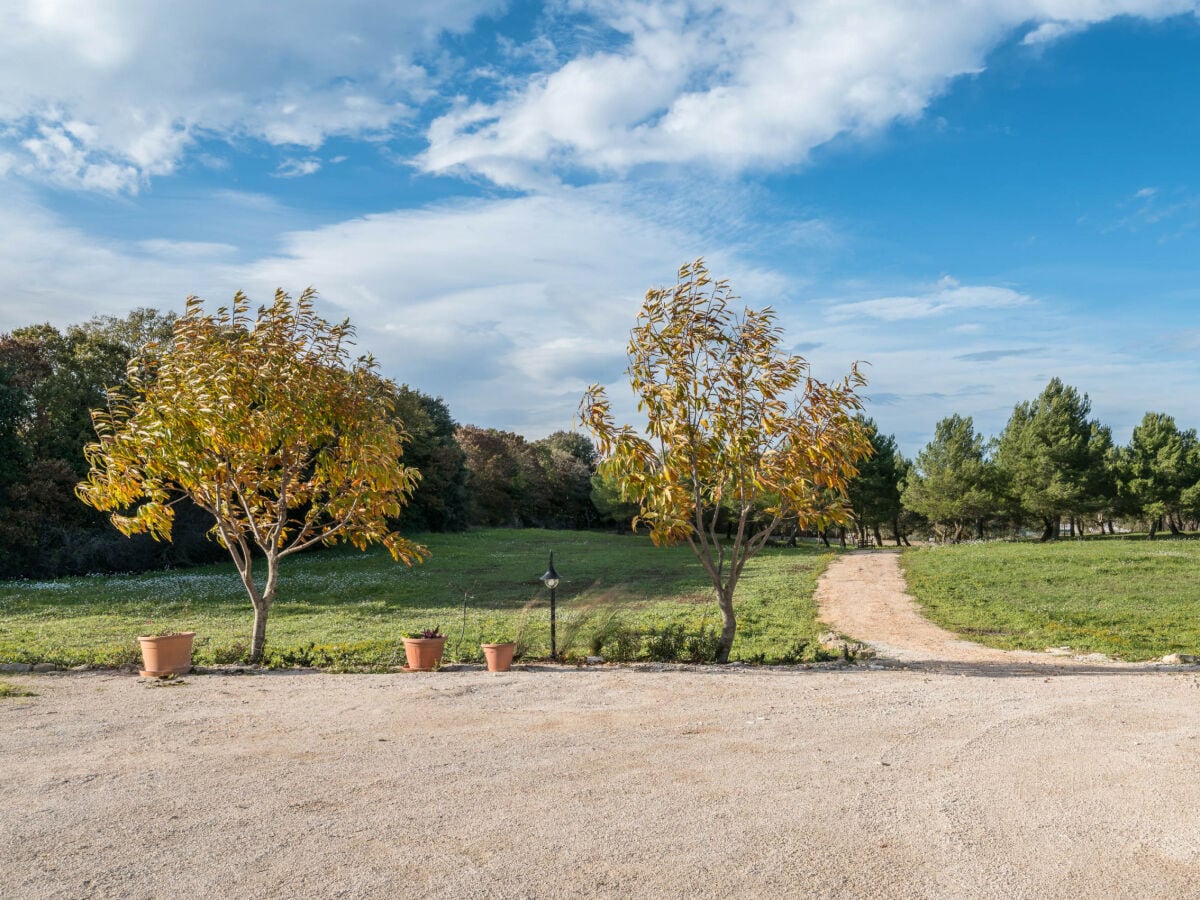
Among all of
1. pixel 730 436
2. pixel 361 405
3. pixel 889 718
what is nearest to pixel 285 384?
pixel 361 405

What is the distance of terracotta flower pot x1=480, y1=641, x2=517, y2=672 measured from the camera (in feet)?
33.6

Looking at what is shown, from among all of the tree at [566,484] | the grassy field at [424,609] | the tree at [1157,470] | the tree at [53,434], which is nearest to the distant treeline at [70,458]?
the tree at [53,434]

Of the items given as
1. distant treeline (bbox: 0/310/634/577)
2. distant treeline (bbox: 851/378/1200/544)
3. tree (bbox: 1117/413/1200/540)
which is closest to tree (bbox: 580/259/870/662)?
distant treeline (bbox: 0/310/634/577)

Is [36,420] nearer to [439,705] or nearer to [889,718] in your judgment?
[439,705]

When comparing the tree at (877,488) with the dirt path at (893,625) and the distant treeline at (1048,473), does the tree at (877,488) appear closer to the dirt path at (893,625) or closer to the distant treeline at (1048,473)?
the distant treeline at (1048,473)

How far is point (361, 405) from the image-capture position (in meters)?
11.4

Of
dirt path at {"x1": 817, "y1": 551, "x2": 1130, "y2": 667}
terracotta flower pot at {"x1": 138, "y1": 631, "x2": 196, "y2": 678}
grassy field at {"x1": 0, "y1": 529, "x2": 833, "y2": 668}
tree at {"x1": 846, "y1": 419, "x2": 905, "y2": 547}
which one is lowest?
dirt path at {"x1": 817, "y1": 551, "x2": 1130, "y2": 667}

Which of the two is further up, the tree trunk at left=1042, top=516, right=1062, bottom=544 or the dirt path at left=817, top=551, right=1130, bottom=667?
the tree trunk at left=1042, top=516, right=1062, bottom=544

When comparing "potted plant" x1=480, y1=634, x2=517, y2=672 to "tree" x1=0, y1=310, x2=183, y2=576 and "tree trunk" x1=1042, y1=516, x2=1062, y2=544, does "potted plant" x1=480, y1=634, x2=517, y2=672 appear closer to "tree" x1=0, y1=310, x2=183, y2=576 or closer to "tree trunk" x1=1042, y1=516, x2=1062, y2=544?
"tree" x1=0, y1=310, x2=183, y2=576

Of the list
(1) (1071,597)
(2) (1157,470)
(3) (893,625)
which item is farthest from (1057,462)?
(3) (893,625)

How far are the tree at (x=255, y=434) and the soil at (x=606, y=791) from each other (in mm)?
3006

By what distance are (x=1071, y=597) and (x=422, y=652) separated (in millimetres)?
15416

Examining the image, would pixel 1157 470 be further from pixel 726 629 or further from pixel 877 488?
pixel 726 629

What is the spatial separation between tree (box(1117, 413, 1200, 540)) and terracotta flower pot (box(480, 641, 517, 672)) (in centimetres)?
4292
